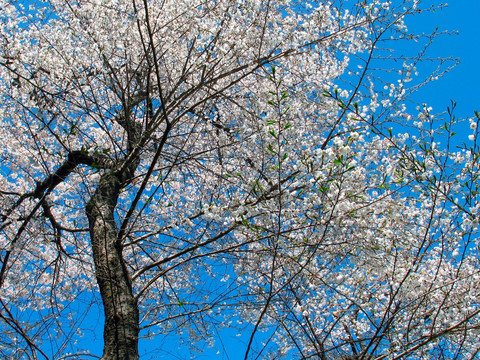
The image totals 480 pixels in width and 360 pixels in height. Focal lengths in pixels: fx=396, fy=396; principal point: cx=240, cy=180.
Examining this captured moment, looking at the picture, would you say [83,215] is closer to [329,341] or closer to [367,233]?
[367,233]

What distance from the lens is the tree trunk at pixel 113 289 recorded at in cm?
362

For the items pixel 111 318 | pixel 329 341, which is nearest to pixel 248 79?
pixel 111 318

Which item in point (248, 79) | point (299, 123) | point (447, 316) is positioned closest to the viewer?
point (447, 316)

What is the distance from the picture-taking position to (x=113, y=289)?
13.0 feet

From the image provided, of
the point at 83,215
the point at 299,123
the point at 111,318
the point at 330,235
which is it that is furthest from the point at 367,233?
the point at 83,215

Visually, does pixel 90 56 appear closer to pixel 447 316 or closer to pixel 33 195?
pixel 33 195

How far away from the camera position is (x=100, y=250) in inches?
167

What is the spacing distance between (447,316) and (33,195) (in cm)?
489

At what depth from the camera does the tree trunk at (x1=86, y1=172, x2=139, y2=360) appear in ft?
11.9

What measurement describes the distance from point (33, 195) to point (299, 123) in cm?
354

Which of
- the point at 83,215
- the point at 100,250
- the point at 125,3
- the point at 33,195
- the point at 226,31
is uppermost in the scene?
the point at 125,3

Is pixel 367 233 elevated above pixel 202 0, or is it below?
below

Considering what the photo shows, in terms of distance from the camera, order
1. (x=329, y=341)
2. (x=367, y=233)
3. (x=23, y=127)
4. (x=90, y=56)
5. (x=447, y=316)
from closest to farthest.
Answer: (x=447, y=316) → (x=367, y=233) → (x=90, y=56) → (x=23, y=127) → (x=329, y=341)

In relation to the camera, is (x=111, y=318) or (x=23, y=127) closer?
(x=111, y=318)
